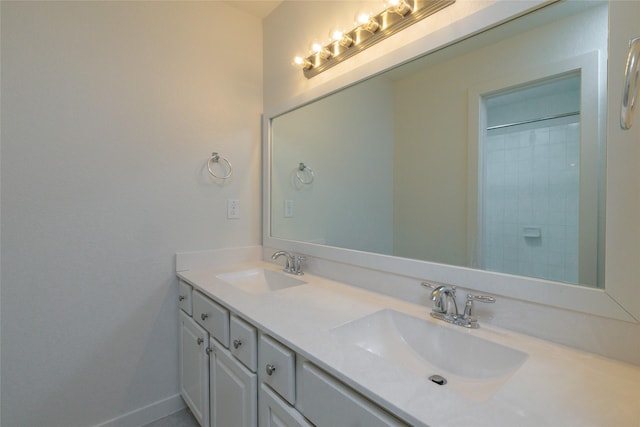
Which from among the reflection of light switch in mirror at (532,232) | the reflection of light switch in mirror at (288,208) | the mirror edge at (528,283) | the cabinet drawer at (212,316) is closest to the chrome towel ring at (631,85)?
the mirror edge at (528,283)

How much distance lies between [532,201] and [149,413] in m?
2.09

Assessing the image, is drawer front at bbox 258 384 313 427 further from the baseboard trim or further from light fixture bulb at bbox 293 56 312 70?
light fixture bulb at bbox 293 56 312 70

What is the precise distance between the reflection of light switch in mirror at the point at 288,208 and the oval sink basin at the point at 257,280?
38 centimetres

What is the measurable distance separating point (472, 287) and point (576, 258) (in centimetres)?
29

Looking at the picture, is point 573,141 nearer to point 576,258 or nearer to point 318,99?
point 576,258

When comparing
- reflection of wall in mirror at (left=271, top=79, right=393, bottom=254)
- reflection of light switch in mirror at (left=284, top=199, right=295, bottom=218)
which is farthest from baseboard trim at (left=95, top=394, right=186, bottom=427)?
reflection of light switch in mirror at (left=284, top=199, right=295, bottom=218)

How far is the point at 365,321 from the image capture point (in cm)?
103

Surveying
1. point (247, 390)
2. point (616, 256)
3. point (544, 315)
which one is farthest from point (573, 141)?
point (247, 390)

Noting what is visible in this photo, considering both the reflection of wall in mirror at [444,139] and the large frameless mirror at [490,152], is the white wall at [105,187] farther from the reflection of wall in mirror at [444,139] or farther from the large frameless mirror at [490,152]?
the reflection of wall in mirror at [444,139]

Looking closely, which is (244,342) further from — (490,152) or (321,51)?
(321,51)

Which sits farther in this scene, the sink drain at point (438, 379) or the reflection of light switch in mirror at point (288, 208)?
the reflection of light switch in mirror at point (288, 208)

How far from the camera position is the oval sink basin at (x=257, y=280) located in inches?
65.2

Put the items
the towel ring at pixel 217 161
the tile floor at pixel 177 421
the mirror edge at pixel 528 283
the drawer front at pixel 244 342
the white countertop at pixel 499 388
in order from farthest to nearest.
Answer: the towel ring at pixel 217 161
the tile floor at pixel 177 421
the drawer front at pixel 244 342
the mirror edge at pixel 528 283
the white countertop at pixel 499 388

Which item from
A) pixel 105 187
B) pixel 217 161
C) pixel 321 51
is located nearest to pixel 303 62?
pixel 321 51
